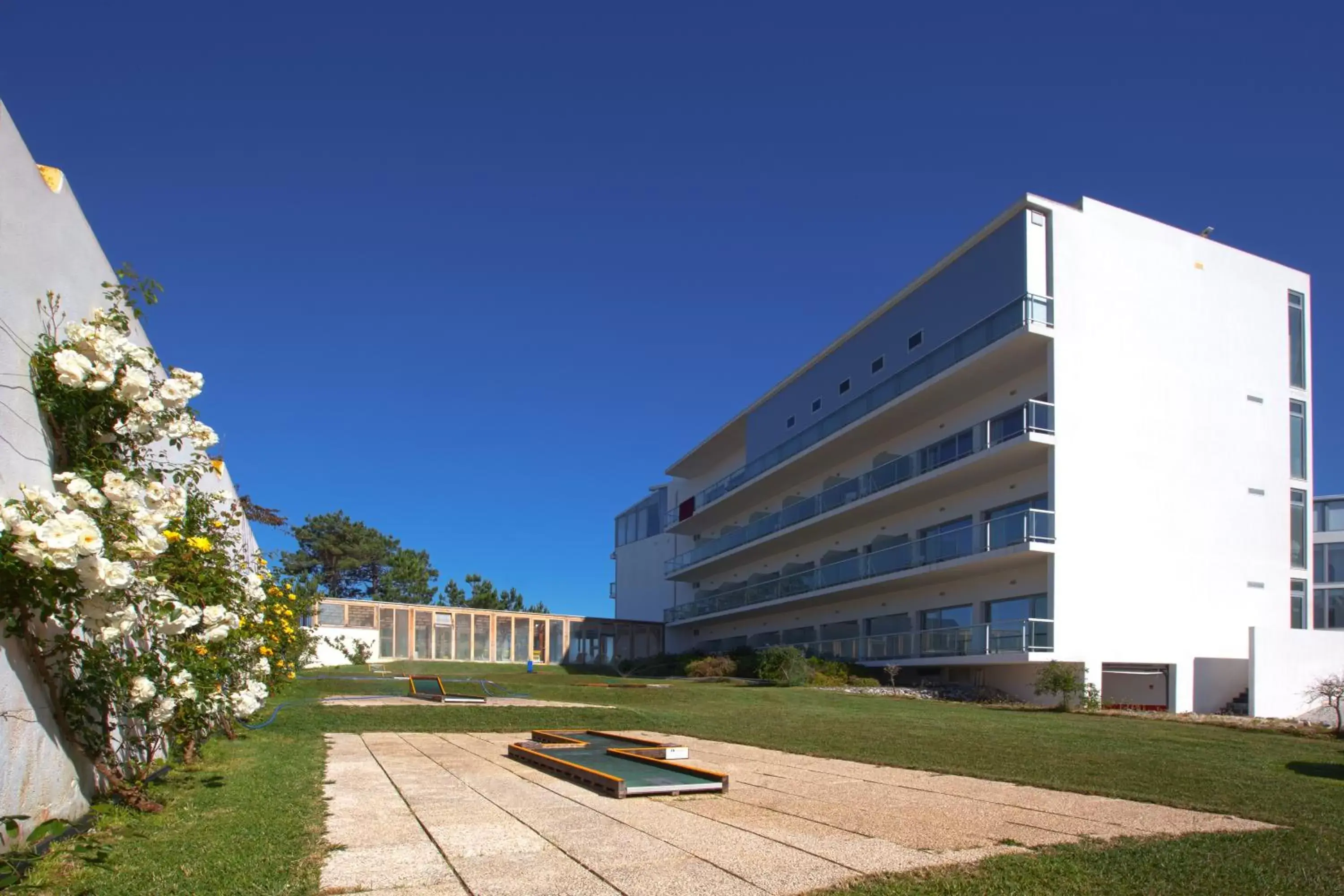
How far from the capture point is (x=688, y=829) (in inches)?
271

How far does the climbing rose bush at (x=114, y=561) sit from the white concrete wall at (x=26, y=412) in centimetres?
14

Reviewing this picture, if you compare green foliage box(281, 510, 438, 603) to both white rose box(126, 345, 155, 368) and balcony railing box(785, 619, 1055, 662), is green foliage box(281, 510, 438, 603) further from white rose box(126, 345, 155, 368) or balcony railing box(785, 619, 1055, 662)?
white rose box(126, 345, 155, 368)

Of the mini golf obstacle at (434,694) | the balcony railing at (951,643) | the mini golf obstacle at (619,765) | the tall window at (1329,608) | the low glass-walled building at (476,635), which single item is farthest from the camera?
the low glass-walled building at (476,635)

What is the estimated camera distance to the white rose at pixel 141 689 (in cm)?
655

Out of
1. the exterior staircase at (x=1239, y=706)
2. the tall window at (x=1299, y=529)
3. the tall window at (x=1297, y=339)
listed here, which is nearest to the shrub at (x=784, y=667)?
the exterior staircase at (x=1239, y=706)

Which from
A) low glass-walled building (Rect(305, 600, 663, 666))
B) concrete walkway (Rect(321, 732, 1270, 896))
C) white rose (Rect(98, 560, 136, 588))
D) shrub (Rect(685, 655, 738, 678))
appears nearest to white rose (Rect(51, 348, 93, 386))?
white rose (Rect(98, 560, 136, 588))

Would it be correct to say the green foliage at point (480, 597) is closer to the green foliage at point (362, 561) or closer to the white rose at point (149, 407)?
the green foliage at point (362, 561)

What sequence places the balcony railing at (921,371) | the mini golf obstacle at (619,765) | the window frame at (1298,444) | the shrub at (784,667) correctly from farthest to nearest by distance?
1. the window frame at (1298,444)
2. the shrub at (784,667)
3. the balcony railing at (921,371)
4. the mini golf obstacle at (619,765)

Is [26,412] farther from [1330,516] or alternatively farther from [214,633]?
[1330,516]

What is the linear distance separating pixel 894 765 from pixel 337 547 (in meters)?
65.6

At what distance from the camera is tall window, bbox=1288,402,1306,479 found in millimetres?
30500

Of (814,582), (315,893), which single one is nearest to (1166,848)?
(315,893)

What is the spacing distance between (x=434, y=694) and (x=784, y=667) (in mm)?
12422

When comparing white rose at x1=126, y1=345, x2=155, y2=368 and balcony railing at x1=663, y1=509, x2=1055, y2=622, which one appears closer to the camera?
white rose at x1=126, y1=345, x2=155, y2=368
